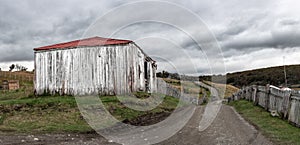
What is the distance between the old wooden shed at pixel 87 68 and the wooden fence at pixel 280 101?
8.96m

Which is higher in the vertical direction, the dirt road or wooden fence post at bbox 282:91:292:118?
wooden fence post at bbox 282:91:292:118

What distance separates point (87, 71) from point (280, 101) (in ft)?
44.6

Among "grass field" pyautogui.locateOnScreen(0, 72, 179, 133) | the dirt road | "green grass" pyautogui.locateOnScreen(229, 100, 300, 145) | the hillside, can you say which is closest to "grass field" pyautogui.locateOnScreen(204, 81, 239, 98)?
the hillside

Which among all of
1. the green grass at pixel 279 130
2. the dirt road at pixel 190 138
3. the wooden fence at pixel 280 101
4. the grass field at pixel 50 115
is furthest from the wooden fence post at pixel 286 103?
the grass field at pixel 50 115

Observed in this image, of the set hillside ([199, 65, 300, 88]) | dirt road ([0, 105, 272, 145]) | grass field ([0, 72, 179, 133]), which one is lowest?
dirt road ([0, 105, 272, 145])

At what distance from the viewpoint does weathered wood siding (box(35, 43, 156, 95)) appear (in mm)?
22125

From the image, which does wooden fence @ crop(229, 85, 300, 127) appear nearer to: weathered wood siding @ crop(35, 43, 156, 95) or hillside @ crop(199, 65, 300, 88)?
weathered wood siding @ crop(35, 43, 156, 95)

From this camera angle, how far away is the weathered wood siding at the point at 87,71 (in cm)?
2212

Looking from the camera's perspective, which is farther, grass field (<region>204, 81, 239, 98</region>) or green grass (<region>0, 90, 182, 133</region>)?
grass field (<region>204, 81, 239, 98</region>)

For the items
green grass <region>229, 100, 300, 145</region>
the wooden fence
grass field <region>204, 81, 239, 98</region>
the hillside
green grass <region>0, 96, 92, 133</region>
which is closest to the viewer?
green grass <region>229, 100, 300, 145</region>

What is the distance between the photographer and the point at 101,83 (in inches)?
871

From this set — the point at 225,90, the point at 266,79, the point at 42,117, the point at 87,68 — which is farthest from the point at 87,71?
the point at 266,79

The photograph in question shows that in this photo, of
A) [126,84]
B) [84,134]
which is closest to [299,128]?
[84,134]

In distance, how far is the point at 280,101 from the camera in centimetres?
1315
